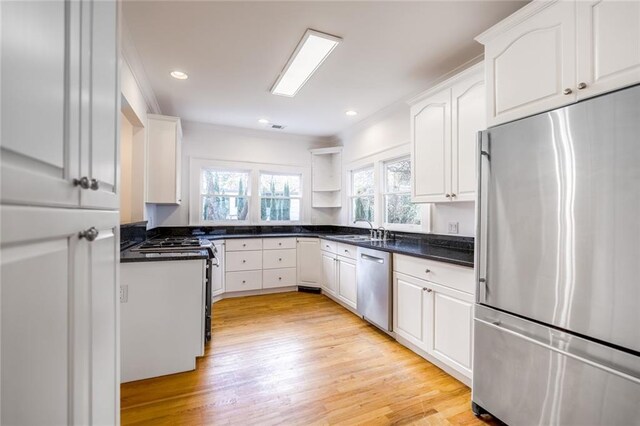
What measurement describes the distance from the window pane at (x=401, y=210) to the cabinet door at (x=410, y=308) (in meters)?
0.96

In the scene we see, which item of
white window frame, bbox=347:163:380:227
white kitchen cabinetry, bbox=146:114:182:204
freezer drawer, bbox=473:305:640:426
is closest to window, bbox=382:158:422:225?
white window frame, bbox=347:163:380:227

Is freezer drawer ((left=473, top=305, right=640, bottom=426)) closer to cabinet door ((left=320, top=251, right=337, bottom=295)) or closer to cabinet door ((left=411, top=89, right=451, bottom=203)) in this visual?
cabinet door ((left=411, top=89, right=451, bottom=203))

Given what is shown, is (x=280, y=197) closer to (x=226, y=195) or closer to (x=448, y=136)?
(x=226, y=195)

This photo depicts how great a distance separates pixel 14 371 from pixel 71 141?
49 cm

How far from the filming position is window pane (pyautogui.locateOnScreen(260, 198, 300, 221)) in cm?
487

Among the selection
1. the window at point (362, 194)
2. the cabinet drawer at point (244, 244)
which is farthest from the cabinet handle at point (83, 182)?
the window at point (362, 194)

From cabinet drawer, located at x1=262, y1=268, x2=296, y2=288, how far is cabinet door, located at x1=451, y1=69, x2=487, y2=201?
9.18ft

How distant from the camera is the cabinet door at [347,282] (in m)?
3.41

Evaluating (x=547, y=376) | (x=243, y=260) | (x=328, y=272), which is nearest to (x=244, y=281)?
(x=243, y=260)

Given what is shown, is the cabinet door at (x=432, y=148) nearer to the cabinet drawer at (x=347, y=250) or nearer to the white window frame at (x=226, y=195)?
the cabinet drawer at (x=347, y=250)

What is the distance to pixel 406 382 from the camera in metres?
2.06

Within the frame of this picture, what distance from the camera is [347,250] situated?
3576 millimetres

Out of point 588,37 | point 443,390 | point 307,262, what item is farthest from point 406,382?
point 307,262

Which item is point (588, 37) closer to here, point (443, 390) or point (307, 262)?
point (443, 390)
